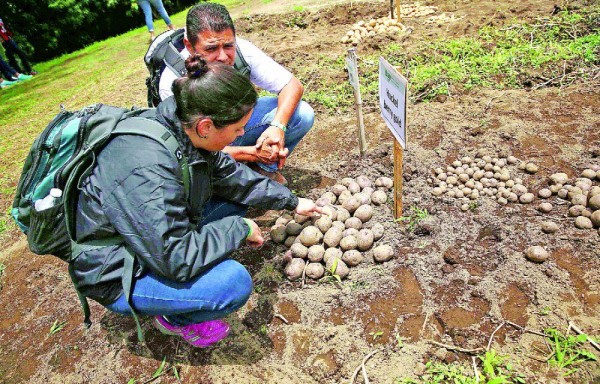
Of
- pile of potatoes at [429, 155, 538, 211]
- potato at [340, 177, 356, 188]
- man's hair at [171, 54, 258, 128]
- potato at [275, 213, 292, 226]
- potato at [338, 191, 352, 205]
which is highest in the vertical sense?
man's hair at [171, 54, 258, 128]

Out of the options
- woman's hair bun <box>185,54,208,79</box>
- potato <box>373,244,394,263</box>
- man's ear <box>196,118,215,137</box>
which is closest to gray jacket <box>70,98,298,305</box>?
man's ear <box>196,118,215,137</box>

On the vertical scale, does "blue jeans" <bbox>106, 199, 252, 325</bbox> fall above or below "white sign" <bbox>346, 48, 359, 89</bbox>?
below

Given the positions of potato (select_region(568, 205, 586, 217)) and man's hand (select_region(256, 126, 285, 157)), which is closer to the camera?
potato (select_region(568, 205, 586, 217))

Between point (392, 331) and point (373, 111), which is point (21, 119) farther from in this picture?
point (392, 331)

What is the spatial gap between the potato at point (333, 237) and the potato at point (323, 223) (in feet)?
0.14

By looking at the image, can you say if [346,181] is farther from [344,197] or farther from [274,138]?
[274,138]

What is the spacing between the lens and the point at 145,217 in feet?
5.67

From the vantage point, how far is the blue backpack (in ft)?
6.02

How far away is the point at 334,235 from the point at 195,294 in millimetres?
1049

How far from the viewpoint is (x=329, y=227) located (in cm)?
273

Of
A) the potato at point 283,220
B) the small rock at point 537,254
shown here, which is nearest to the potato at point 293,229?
the potato at point 283,220

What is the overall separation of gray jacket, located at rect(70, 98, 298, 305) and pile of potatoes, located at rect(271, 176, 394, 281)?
632mm

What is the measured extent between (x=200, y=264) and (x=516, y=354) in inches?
66.7

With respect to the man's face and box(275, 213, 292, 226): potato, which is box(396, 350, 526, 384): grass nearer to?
box(275, 213, 292, 226): potato
